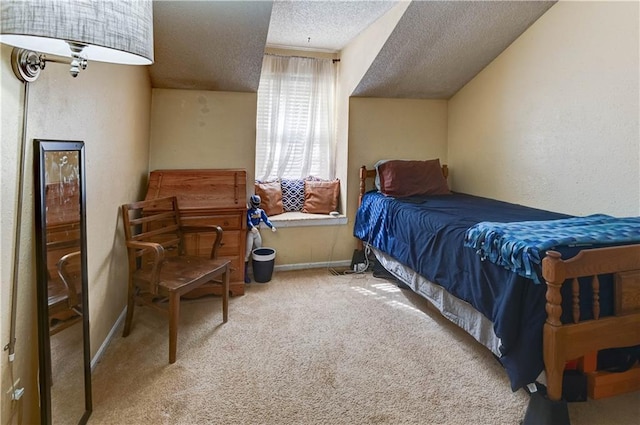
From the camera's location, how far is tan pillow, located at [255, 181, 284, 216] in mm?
3615

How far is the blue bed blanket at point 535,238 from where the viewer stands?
1.46m

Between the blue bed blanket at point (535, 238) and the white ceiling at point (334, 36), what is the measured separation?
178 cm

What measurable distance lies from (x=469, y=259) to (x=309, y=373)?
41.8 inches

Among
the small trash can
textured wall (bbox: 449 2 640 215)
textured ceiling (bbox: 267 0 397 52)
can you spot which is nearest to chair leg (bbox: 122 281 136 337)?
the small trash can

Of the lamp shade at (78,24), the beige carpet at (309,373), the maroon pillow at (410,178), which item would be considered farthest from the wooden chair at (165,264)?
the maroon pillow at (410,178)

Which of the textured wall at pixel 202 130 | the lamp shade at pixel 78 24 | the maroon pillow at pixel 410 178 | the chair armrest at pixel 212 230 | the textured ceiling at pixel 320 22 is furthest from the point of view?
the maroon pillow at pixel 410 178

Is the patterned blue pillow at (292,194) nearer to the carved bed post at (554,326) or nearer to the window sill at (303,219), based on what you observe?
the window sill at (303,219)

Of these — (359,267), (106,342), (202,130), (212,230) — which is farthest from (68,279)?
(359,267)

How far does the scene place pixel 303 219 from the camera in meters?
3.58

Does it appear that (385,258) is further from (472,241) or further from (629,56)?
(629,56)

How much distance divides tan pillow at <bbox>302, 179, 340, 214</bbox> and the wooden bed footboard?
2.58m

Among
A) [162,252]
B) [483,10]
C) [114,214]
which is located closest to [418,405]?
[162,252]

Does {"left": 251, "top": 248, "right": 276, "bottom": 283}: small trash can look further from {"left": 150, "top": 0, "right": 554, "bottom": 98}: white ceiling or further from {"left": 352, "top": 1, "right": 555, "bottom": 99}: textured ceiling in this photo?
{"left": 352, "top": 1, "right": 555, "bottom": 99}: textured ceiling

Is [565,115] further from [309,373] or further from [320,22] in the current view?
[309,373]
